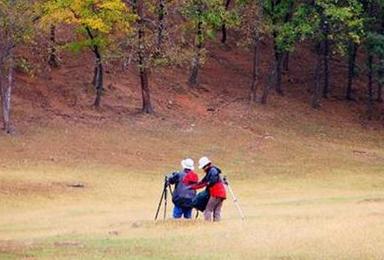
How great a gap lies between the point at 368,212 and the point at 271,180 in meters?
13.9

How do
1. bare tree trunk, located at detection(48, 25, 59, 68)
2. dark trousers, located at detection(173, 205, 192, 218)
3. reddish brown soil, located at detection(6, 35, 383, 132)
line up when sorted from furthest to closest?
1. bare tree trunk, located at detection(48, 25, 59, 68)
2. reddish brown soil, located at detection(6, 35, 383, 132)
3. dark trousers, located at detection(173, 205, 192, 218)

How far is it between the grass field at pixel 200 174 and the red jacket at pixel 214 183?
0.81m

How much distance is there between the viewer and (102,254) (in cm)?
1602

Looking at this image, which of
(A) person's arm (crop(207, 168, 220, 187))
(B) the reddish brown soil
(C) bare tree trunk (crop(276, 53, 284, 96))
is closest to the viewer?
(A) person's arm (crop(207, 168, 220, 187))

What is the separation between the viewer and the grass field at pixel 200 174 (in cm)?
1694

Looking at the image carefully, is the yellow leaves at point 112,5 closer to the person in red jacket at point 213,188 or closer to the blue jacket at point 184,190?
the blue jacket at point 184,190

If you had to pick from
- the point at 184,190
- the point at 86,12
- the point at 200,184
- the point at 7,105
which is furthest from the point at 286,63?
the point at 200,184

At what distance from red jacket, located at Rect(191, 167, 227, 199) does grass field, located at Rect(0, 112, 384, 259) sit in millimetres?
810

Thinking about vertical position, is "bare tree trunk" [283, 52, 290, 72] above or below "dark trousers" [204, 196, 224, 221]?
above

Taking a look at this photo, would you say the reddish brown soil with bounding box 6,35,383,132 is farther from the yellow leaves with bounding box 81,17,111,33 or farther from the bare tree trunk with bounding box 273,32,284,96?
the yellow leaves with bounding box 81,17,111,33

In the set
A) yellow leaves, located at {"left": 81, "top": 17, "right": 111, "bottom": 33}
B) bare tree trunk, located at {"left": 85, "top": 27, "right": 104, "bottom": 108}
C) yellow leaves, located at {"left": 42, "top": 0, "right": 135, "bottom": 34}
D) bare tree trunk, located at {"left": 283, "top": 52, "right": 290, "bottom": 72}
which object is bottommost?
bare tree trunk, located at {"left": 85, "top": 27, "right": 104, "bottom": 108}

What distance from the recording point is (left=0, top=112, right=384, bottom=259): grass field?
16938mm

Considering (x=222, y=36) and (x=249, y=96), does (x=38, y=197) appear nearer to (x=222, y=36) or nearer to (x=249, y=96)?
(x=249, y=96)

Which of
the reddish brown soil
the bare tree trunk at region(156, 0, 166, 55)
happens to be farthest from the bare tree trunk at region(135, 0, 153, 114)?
the bare tree trunk at region(156, 0, 166, 55)
